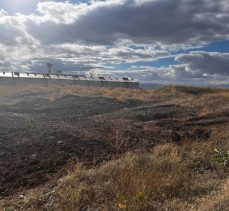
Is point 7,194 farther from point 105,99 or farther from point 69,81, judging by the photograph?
point 69,81

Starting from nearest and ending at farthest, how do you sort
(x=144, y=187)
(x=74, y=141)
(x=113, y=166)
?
(x=144, y=187)
(x=113, y=166)
(x=74, y=141)

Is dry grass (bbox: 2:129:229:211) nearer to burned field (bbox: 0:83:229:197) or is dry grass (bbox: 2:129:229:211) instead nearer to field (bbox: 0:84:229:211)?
field (bbox: 0:84:229:211)

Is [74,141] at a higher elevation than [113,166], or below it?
below

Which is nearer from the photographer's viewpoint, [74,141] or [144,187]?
[144,187]

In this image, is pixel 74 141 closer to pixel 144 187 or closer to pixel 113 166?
pixel 113 166

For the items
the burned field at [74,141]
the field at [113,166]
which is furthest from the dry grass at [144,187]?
the burned field at [74,141]

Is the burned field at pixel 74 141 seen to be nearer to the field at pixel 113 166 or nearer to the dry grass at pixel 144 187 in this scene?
the field at pixel 113 166

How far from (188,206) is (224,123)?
13363 mm

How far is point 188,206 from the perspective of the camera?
7.96 m

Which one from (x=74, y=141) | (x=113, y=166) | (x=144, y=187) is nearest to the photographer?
(x=144, y=187)

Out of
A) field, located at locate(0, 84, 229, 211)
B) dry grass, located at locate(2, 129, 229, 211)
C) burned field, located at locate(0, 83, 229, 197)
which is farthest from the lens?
burned field, located at locate(0, 83, 229, 197)

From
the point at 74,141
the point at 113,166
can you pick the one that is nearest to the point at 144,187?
the point at 113,166

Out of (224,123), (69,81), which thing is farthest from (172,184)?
(69,81)

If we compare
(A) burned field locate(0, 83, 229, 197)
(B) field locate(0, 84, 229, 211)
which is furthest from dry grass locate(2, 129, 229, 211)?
(A) burned field locate(0, 83, 229, 197)
